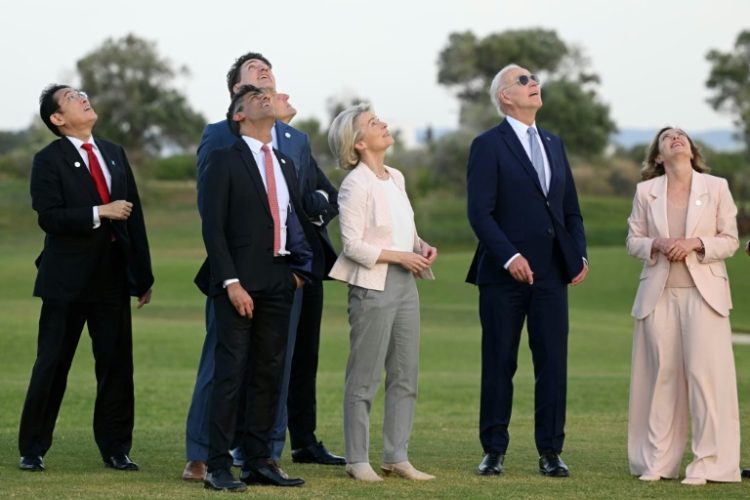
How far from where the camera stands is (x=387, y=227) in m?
8.05

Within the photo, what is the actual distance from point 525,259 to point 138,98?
238ft

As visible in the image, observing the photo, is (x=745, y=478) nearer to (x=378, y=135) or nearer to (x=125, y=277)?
(x=378, y=135)

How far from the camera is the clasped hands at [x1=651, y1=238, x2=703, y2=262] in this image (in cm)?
823

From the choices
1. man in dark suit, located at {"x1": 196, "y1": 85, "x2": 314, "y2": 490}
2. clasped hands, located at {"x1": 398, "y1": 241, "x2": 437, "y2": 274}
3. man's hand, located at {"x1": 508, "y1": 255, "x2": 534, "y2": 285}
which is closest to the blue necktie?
man's hand, located at {"x1": 508, "y1": 255, "x2": 534, "y2": 285}

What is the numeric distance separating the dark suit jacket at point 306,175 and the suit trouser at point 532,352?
1.06 m

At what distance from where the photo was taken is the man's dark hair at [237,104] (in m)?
7.76

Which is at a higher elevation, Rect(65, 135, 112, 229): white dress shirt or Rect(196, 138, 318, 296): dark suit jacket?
Rect(65, 135, 112, 229): white dress shirt

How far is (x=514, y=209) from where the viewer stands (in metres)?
8.45

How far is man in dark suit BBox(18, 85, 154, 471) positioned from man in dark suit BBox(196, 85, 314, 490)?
107 centimetres

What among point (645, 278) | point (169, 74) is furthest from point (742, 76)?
point (645, 278)

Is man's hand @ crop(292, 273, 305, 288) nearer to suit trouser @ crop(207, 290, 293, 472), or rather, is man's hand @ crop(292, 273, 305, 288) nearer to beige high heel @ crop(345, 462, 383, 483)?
suit trouser @ crop(207, 290, 293, 472)

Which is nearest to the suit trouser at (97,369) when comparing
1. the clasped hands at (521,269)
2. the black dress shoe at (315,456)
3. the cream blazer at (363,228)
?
the black dress shoe at (315,456)

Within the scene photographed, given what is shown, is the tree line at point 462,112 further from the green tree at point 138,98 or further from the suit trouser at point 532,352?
the suit trouser at point 532,352

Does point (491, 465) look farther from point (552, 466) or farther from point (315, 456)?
point (315, 456)
